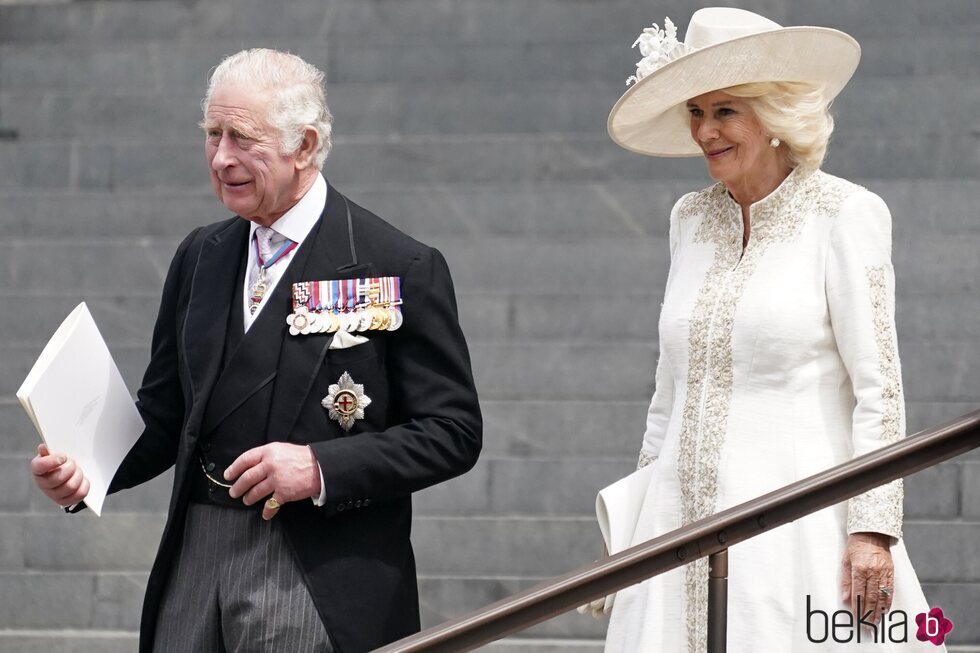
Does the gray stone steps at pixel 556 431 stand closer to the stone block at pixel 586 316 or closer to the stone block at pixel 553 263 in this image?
the stone block at pixel 586 316

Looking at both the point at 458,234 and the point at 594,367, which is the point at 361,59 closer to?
the point at 458,234

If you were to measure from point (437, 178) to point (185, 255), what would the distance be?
3.41m

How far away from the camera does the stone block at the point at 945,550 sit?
4641 mm

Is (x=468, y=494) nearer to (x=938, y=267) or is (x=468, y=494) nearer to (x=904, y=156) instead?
(x=938, y=267)

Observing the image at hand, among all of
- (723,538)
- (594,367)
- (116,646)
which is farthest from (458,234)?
(723,538)

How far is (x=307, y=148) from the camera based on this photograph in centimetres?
284

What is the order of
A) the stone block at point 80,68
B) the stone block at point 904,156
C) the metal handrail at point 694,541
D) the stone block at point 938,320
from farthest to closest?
the stone block at point 80,68 → the stone block at point 904,156 → the stone block at point 938,320 → the metal handrail at point 694,541

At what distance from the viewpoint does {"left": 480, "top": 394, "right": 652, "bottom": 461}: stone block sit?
5.17 meters

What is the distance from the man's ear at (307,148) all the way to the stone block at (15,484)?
271 centimetres

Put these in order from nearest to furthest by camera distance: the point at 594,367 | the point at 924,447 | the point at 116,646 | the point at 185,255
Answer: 1. the point at 924,447
2. the point at 185,255
3. the point at 116,646
4. the point at 594,367

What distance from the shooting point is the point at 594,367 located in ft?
17.7

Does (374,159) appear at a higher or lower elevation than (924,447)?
higher

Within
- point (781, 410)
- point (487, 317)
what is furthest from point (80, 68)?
Answer: point (781, 410)

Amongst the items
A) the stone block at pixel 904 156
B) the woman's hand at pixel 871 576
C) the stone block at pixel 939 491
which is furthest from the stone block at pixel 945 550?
the woman's hand at pixel 871 576
